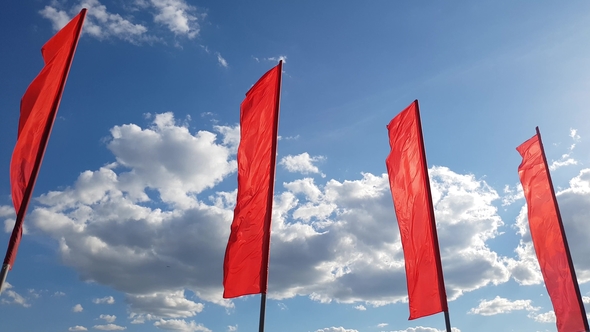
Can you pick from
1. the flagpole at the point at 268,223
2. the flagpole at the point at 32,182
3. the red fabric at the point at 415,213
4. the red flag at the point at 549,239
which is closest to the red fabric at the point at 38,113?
the flagpole at the point at 32,182

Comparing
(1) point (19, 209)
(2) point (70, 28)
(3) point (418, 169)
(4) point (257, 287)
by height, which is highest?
(2) point (70, 28)

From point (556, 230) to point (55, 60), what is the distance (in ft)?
79.7

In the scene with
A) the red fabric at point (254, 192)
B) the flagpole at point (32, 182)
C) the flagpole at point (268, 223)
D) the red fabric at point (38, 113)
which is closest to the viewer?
the flagpole at point (32, 182)

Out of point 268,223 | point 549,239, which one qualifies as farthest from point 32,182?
point 549,239

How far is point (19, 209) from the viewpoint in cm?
1410

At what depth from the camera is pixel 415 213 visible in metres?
20.1

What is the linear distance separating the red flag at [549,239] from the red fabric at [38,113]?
74.4ft

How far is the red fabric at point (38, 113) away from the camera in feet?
47.5

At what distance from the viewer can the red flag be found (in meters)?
21.5

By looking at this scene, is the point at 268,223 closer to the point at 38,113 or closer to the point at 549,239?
the point at 38,113

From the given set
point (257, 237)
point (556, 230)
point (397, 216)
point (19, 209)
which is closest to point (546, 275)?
point (556, 230)

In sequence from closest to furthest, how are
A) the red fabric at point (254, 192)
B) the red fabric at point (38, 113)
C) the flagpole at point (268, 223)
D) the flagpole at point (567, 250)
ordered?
the red fabric at point (38, 113), the flagpole at point (268, 223), the red fabric at point (254, 192), the flagpole at point (567, 250)

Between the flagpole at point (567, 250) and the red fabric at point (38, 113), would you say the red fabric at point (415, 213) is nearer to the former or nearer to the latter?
the flagpole at point (567, 250)

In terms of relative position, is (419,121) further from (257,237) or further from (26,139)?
(26,139)
